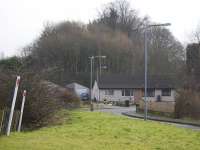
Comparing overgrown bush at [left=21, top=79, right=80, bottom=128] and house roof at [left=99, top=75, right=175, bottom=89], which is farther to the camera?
house roof at [left=99, top=75, right=175, bottom=89]

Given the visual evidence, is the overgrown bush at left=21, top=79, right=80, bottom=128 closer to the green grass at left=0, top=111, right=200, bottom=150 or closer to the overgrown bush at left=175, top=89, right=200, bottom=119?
the green grass at left=0, top=111, right=200, bottom=150

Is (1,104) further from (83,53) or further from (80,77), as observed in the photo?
(80,77)

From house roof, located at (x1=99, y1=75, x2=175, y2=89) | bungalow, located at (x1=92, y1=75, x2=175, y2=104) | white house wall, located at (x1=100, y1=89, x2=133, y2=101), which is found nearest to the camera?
bungalow, located at (x1=92, y1=75, x2=175, y2=104)

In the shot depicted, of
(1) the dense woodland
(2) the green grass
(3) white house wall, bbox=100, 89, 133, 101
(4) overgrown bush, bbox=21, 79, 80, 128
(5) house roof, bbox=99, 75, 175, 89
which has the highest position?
(1) the dense woodland

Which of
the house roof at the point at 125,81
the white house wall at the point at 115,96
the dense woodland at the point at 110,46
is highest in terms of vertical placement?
the dense woodland at the point at 110,46

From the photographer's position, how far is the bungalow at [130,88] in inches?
3649

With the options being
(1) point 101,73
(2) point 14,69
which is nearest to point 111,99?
(1) point 101,73

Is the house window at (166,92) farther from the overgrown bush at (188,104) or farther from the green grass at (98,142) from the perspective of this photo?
the green grass at (98,142)

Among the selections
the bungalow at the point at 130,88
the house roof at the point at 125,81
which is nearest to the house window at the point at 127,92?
the bungalow at the point at 130,88

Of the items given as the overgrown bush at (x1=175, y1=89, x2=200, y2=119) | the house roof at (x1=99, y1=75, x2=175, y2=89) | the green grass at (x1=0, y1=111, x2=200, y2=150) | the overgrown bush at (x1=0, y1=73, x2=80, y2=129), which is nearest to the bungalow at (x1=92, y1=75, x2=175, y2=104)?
the house roof at (x1=99, y1=75, x2=175, y2=89)

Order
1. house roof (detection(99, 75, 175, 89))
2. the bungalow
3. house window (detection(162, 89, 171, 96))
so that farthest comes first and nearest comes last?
house roof (detection(99, 75, 175, 89)) < the bungalow < house window (detection(162, 89, 171, 96))

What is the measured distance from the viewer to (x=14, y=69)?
23.2m

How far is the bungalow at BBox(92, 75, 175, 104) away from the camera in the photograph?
9269 cm

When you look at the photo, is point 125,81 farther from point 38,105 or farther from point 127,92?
point 38,105
